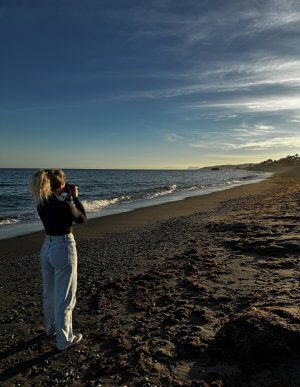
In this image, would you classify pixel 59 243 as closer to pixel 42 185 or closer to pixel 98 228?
pixel 42 185

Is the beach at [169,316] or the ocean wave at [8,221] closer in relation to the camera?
the beach at [169,316]

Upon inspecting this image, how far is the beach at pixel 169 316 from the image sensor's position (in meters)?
3.96

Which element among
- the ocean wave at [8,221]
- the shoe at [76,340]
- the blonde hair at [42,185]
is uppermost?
→ the blonde hair at [42,185]

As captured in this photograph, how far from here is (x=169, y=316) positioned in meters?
5.35

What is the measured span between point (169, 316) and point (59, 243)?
2107 mm

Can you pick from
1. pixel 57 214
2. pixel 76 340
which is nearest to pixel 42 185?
pixel 57 214

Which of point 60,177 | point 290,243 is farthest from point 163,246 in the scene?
point 60,177

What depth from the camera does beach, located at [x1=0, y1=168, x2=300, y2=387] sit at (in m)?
3.96

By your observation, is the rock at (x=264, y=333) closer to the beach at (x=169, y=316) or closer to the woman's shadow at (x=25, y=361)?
the beach at (x=169, y=316)

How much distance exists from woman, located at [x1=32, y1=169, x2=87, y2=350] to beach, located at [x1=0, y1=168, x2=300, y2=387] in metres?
0.43

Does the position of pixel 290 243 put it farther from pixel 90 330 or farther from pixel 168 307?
pixel 90 330

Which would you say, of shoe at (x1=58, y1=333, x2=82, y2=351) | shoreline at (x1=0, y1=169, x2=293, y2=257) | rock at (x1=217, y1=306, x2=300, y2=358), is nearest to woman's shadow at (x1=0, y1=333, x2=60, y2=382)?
shoe at (x1=58, y1=333, x2=82, y2=351)

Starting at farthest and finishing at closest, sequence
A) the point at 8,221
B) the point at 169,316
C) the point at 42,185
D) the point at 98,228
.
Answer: the point at 8,221, the point at 98,228, the point at 169,316, the point at 42,185

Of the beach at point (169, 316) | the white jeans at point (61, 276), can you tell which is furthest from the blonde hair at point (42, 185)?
the beach at point (169, 316)
